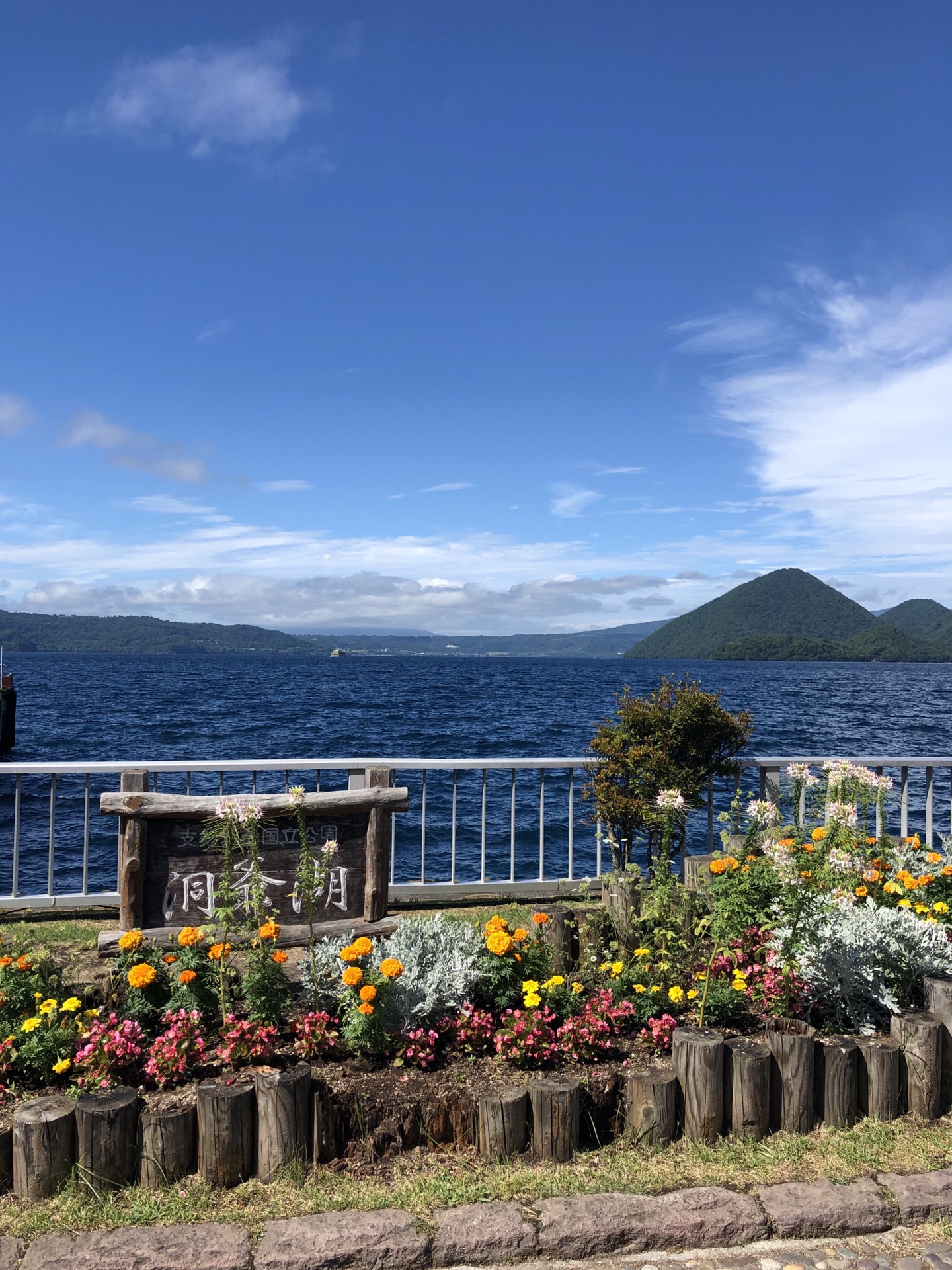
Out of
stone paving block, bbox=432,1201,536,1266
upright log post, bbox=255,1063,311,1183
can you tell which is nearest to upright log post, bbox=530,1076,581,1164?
stone paving block, bbox=432,1201,536,1266

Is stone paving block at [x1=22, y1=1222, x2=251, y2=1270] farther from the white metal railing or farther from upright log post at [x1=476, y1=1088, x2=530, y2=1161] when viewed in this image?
the white metal railing

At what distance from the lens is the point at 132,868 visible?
14.7 feet

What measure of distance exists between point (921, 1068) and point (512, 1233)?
188 cm

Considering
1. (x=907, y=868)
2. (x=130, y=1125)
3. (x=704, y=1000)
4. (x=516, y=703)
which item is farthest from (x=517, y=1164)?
(x=516, y=703)

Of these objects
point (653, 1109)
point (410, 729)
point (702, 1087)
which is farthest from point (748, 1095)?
point (410, 729)

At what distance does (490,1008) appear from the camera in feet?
12.3

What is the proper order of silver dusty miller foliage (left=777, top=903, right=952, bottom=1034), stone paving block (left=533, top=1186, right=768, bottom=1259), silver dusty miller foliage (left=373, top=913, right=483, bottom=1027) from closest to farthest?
→ stone paving block (left=533, top=1186, right=768, bottom=1259), silver dusty miller foliage (left=373, top=913, right=483, bottom=1027), silver dusty miller foliage (left=777, top=903, right=952, bottom=1034)

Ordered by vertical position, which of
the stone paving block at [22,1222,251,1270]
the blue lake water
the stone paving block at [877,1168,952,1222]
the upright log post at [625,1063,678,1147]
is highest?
the upright log post at [625,1063,678,1147]

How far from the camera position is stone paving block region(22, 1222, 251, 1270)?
2.45m

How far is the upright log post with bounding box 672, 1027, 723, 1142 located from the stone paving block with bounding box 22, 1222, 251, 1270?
1.64 m

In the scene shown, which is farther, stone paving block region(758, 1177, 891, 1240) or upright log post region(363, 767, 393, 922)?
upright log post region(363, 767, 393, 922)

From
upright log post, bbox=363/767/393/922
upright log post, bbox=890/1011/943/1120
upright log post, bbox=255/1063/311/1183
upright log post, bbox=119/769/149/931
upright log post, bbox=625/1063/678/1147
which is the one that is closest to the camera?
upright log post, bbox=255/1063/311/1183

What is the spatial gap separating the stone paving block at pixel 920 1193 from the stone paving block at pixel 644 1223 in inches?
20.6

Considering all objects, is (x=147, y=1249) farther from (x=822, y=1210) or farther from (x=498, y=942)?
(x=822, y=1210)
